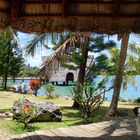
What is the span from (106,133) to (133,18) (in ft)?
7.05

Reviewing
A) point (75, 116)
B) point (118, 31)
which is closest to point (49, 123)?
point (75, 116)

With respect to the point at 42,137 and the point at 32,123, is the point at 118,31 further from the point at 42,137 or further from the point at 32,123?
the point at 32,123

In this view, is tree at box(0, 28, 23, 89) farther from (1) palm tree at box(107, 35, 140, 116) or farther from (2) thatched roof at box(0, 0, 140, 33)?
(2) thatched roof at box(0, 0, 140, 33)

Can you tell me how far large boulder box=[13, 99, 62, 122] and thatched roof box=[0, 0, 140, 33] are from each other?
529cm

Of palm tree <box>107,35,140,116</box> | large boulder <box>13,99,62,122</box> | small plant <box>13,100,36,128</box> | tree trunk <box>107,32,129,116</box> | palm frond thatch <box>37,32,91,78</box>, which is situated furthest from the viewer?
palm tree <box>107,35,140,116</box>

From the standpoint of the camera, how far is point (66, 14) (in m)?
4.88

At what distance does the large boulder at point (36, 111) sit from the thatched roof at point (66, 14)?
5286mm

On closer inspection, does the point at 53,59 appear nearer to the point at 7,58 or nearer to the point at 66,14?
the point at 66,14

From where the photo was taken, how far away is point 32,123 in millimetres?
10359

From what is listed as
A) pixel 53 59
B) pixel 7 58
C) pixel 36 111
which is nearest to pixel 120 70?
pixel 53 59

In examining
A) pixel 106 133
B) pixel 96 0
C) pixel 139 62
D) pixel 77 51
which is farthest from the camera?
pixel 139 62

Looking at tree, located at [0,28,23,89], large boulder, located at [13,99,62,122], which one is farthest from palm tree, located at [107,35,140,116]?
tree, located at [0,28,23,89]

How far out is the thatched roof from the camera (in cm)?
486

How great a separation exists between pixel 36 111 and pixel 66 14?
20.2 ft
